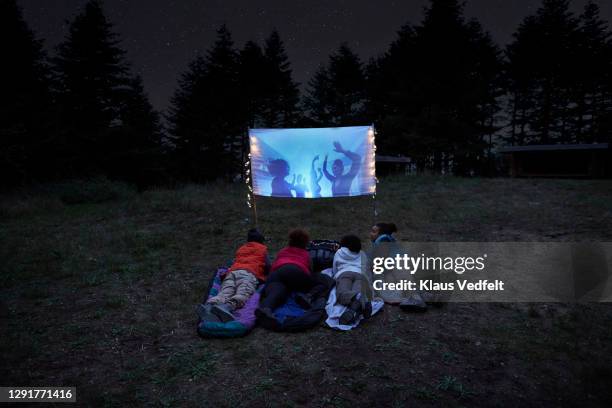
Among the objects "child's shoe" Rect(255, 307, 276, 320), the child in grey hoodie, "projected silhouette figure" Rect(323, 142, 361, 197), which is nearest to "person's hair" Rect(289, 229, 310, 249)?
the child in grey hoodie

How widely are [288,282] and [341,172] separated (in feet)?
11.6

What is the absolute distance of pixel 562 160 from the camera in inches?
949

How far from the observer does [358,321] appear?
4.75 metres

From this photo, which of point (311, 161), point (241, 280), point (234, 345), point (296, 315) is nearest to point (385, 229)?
point (296, 315)

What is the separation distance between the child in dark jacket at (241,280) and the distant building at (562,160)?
80.6 feet

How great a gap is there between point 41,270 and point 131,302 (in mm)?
2930

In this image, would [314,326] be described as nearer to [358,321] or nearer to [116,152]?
[358,321]

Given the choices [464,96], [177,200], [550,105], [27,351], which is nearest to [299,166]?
[27,351]

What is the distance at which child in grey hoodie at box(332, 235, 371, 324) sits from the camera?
15.7 ft

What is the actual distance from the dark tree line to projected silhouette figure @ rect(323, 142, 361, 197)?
62.4 feet

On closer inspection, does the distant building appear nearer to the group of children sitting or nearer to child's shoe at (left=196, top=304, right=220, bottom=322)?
the group of children sitting

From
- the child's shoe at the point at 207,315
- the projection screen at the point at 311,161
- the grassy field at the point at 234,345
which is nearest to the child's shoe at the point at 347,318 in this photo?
the grassy field at the point at 234,345

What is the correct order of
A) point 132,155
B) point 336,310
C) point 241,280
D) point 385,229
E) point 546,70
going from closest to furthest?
1. point 336,310
2. point 241,280
3. point 385,229
4. point 132,155
5. point 546,70

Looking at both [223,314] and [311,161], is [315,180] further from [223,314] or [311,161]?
[223,314]
